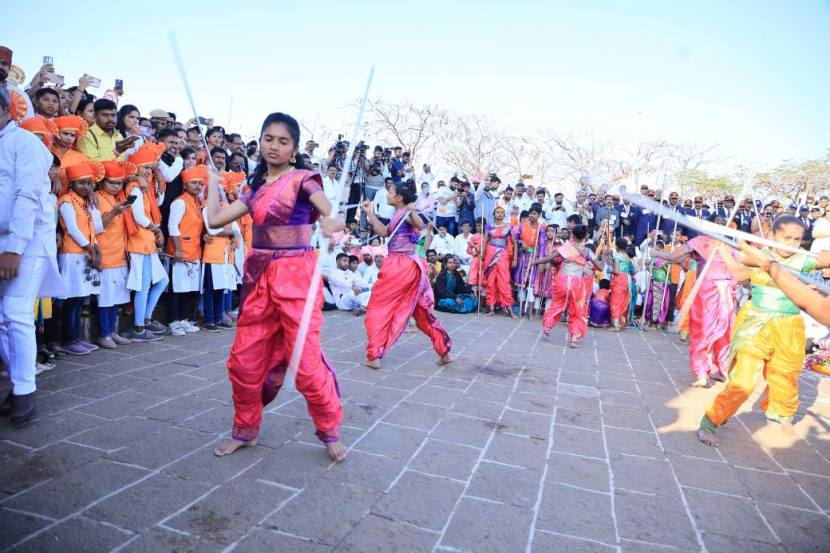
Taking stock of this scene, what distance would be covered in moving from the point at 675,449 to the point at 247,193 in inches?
133

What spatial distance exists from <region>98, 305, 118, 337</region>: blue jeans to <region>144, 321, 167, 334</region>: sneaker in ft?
1.76

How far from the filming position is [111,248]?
17.6 ft

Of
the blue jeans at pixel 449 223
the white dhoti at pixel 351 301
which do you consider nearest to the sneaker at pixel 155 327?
the white dhoti at pixel 351 301

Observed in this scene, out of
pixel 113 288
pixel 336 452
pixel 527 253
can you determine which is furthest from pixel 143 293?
pixel 527 253

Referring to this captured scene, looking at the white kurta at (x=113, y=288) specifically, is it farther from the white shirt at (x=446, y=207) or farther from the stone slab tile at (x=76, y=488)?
the white shirt at (x=446, y=207)

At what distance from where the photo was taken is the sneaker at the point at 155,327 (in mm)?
6094

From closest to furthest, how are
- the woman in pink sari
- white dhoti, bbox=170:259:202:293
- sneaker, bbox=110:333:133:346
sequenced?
sneaker, bbox=110:333:133:346 → the woman in pink sari → white dhoti, bbox=170:259:202:293

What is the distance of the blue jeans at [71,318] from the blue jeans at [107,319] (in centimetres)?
31

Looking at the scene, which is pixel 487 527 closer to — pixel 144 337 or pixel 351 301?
pixel 144 337

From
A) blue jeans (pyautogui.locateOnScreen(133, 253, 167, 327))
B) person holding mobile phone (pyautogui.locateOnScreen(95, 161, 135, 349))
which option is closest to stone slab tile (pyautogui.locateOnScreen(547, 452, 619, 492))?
person holding mobile phone (pyautogui.locateOnScreen(95, 161, 135, 349))

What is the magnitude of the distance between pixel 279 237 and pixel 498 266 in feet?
25.5

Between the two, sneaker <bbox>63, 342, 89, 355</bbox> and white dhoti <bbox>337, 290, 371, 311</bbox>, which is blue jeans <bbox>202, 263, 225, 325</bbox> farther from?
white dhoti <bbox>337, 290, 371, 311</bbox>

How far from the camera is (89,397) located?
387 cm

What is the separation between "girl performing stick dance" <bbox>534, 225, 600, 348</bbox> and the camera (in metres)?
7.74
